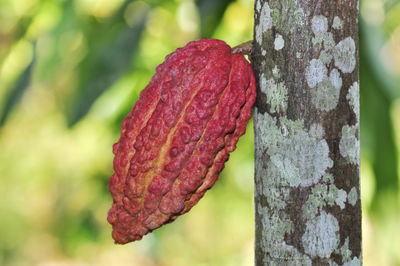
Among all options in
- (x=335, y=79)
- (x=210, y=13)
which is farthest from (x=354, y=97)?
(x=210, y=13)

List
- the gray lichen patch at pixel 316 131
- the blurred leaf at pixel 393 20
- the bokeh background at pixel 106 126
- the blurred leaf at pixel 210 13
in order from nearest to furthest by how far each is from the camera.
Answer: the gray lichen patch at pixel 316 131 → the blurred leaf at pixel 210 13 → the bokeh background at pixel 106 126 → the blurred leaf at pixel 393 20

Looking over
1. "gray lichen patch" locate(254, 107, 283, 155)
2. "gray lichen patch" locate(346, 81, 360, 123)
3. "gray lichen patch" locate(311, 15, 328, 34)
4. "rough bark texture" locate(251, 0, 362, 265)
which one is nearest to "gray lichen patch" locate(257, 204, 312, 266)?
"rough bark texture" locate(251, 0, 362, 265)

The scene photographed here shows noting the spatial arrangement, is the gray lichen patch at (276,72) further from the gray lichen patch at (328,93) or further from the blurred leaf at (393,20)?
the blurred leaf at (393,20)

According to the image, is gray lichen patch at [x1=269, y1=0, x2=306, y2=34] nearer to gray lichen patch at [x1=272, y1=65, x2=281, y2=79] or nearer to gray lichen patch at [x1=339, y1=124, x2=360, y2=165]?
gray lichen patch at [x1=272, y1=65, x2=281, y2=79]

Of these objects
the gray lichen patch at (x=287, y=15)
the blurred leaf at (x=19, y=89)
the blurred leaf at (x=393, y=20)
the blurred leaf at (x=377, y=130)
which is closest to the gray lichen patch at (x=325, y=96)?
the gray lichen patch at (x=287, y=15)

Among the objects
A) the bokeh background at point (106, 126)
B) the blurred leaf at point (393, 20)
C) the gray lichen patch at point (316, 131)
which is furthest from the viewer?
the blurred leaf at point (393, 20)

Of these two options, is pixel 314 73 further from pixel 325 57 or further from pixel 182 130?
pixel 182 130

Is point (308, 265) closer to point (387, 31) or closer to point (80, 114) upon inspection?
point (80, 114)
